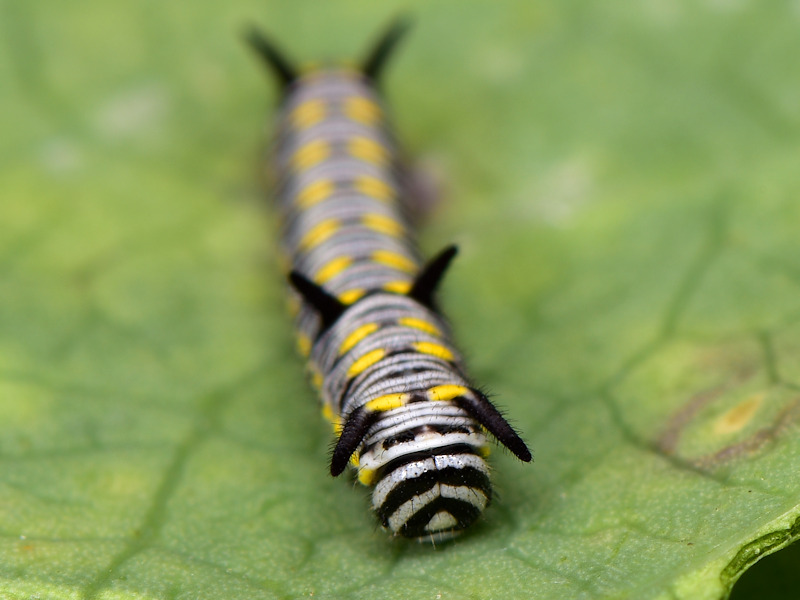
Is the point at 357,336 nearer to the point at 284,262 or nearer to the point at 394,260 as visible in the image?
the point at 394,260

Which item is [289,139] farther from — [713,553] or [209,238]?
[713,553]

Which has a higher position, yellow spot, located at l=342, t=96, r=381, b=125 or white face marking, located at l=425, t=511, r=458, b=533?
yellow spot, located at l=342, t=96, r=381, b=125

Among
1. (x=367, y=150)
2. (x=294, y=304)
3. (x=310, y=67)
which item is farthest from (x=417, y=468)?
(x=310, y=67)

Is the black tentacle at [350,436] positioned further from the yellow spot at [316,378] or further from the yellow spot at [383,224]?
the yellow spot at [383,224]

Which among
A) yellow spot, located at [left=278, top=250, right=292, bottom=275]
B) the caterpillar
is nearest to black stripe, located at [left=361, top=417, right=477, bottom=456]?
the caterpillar

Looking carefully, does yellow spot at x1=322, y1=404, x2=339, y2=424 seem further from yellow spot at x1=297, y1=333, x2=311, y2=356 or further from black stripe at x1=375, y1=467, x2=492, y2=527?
Answer: black stripe at x1=375, y1=467, x2=492, y2=527
